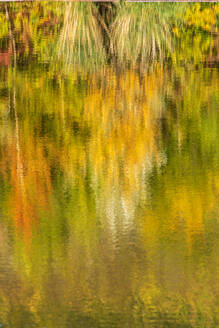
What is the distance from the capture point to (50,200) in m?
9.88

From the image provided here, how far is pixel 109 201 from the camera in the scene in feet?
32.4

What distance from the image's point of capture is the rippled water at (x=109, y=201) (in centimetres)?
694

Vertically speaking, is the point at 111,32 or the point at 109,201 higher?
the point at 111,32

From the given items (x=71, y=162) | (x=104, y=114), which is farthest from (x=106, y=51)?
(x=71, y=162)

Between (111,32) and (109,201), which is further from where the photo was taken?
(111,32)

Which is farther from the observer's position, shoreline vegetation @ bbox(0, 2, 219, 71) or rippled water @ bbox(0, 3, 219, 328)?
shoreline vegetation @ bbox(0, 2, 219, 71)

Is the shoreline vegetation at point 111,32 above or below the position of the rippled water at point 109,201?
above

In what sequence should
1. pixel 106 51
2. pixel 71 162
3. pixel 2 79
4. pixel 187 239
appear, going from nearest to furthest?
pixel 187 239 → pixel 71 162 → pixel 2 79 → pixel 106 51

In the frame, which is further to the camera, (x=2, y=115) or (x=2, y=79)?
(x=2, y=79)

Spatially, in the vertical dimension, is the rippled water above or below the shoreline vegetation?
below

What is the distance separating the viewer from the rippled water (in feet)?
22.8

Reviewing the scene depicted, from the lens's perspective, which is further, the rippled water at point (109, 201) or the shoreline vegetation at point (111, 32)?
the shoreline vegetation at point (111, 32)

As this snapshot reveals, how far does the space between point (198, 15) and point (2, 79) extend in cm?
A: 1153

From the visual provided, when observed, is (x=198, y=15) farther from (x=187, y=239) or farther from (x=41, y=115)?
(x=187, y=239)
